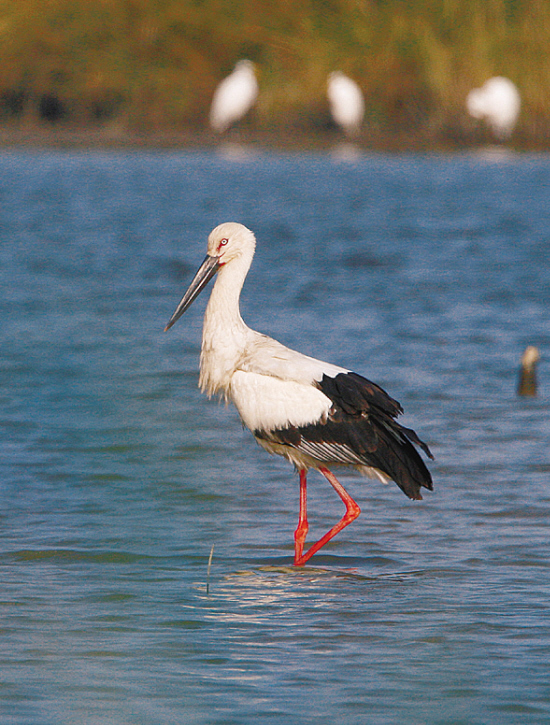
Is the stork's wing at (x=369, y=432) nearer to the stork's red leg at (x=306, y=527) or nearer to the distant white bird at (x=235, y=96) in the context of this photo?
the stork's red leg at (x=306, y=527)

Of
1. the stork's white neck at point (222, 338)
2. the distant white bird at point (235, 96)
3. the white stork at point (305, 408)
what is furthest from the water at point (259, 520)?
the distant white bird at point (235, 96)

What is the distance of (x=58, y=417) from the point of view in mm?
9055

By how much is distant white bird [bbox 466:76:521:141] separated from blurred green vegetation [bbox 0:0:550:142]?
45 cm

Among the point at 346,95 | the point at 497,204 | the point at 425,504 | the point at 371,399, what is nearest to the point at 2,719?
the point at 371,399

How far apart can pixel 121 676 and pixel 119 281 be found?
11.4 metres

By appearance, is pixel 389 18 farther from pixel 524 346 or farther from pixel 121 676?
pixel 121 676

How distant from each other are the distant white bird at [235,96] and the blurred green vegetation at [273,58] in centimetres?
66

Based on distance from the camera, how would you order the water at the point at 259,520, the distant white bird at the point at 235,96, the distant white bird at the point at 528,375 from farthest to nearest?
the distant white bird at the point at 235,96 < the distant white bird at the point at 528,375 < the water at the point at 259,520

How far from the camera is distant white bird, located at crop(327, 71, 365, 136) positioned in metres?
32.3

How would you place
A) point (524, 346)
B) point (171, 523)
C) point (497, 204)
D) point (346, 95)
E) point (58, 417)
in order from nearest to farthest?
point (171, 523)
point (58, 417)
point (524, 346)
point (497, 204)
point (346, 95)

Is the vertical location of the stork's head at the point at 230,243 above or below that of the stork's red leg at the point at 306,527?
above

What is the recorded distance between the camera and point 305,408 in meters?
6.46

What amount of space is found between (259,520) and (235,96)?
2712cm

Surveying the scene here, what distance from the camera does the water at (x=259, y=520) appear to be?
15.5 ft
